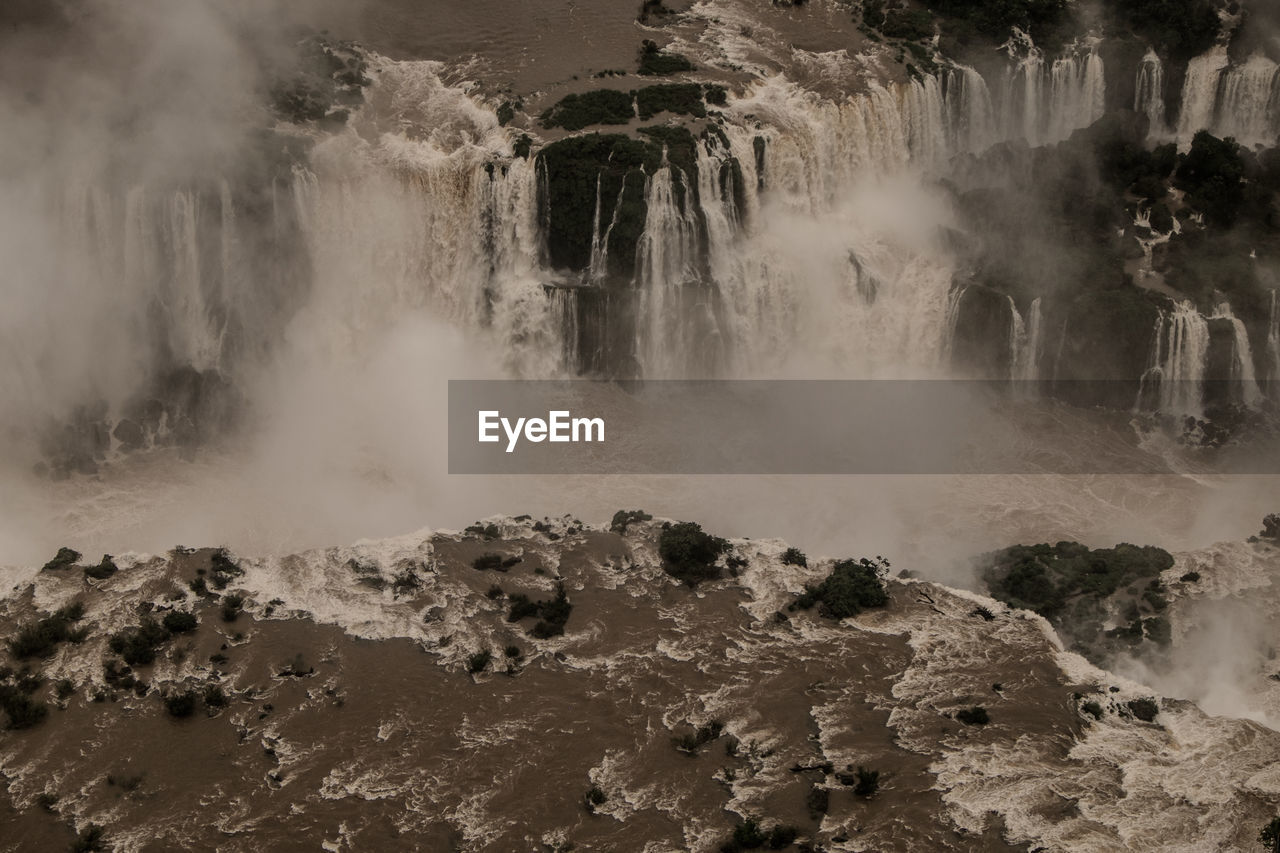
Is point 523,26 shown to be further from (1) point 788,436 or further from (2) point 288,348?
(1) point 788,436

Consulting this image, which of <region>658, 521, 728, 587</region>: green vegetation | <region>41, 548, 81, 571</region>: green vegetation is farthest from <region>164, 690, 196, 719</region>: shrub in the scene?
<region>658, 521, 728, 587</region>: green vegetation

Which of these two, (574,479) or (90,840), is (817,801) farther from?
(574,479)

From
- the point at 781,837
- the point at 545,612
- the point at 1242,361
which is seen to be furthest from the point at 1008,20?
the point at 781,837

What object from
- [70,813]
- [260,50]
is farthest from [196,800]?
[260,50]

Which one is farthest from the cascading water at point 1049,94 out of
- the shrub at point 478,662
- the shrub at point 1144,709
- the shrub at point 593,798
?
the shrub at point 593,798

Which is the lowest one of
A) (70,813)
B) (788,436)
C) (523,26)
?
(70,813)

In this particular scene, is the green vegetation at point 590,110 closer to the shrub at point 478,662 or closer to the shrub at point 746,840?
the shrub at point 478,662
